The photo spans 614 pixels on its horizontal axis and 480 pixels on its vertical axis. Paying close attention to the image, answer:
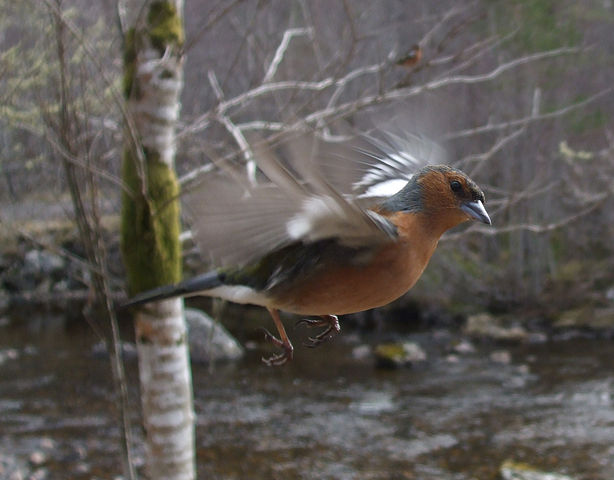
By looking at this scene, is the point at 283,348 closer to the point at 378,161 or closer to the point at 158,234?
the point at 378,161

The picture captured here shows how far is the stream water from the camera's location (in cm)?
842

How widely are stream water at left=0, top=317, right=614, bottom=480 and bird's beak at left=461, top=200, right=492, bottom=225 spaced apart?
624cm

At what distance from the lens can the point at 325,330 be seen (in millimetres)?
2199

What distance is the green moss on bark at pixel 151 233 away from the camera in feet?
14.1

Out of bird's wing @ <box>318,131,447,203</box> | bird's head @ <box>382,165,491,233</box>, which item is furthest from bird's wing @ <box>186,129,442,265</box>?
bird's wing @ <box>318,131,447,203</box>

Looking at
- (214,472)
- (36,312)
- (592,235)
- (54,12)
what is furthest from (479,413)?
(36,312)

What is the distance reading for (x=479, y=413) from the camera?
32.5 feet

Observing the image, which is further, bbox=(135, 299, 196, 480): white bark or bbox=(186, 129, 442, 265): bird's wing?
bbox=(135, 299, 196, 480): white bark

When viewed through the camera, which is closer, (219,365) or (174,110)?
(174,110)

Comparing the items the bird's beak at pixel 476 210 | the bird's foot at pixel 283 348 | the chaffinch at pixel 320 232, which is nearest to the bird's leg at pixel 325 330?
the bird's foot at pixel 283 348

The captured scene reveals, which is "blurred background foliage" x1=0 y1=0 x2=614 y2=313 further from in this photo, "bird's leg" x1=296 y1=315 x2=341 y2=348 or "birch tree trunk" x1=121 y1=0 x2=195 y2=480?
"bird's leg" x1=296 y1=315 x2=341 y2=348

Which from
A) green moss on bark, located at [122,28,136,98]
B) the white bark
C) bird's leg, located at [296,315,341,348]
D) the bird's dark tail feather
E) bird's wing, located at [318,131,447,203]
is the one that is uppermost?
green moss on bark, located at [122,28,136,98]

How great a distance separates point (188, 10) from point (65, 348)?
6.45 metres

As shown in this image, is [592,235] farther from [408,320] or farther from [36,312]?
[36,312]
